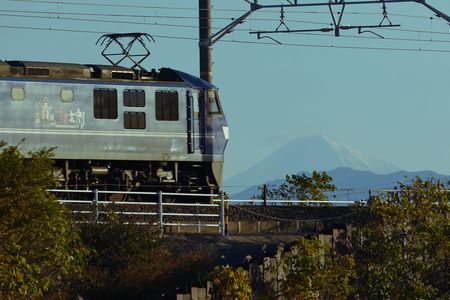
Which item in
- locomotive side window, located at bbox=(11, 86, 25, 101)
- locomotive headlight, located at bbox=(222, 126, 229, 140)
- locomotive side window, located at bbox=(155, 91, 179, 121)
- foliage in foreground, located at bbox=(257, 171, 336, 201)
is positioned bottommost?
foliage in foreground, located at bbox=(257, 171, 336, 201)

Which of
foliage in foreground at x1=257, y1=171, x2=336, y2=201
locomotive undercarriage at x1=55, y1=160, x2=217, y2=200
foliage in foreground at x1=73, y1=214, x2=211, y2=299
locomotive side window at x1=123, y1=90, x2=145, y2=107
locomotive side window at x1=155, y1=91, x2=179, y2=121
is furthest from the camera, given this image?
foliage in foreground at x1=257, y1=171, x2=336, y2=201

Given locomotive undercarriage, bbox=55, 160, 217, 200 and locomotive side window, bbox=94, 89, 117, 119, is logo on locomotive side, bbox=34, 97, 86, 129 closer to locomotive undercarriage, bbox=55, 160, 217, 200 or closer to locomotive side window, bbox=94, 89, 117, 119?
locomotive side window, bbox=94, 89, 117, 119

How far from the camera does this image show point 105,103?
43.5 metres

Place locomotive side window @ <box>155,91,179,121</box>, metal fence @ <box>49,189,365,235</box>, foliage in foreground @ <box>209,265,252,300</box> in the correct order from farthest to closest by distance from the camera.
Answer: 1. locomotive side window @ <box>155,91,179,121</box>
2. metal fence @ <box>49,189,365,235</box>
3. foliage in foreground @ <box>209,265,252,300</box>

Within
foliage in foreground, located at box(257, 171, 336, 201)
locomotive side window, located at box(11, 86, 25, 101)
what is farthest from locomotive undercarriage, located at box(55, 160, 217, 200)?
foliage in foreground, located at box(257, 171, 336, 201)

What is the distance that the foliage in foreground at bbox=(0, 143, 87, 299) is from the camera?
24.0 metres

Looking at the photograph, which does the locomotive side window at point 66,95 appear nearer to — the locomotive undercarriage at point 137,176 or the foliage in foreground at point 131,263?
the locomotive undercarriage at point 137,176

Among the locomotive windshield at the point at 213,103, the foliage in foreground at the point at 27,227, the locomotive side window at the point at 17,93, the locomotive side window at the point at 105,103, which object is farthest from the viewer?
the locomotive windshield at the point at 213,103

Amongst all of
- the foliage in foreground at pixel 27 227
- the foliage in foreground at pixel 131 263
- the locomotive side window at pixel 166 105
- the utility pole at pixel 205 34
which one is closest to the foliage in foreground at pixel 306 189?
the utility pole at pixel 205 34

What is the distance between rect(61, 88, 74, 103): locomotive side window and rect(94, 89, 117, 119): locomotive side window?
78cm

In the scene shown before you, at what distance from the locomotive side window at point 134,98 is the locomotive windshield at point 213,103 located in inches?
103

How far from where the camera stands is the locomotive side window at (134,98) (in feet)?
144

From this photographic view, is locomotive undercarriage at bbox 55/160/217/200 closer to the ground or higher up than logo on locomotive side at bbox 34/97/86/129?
closer to the ground

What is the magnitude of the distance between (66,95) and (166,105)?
11.2 ft
